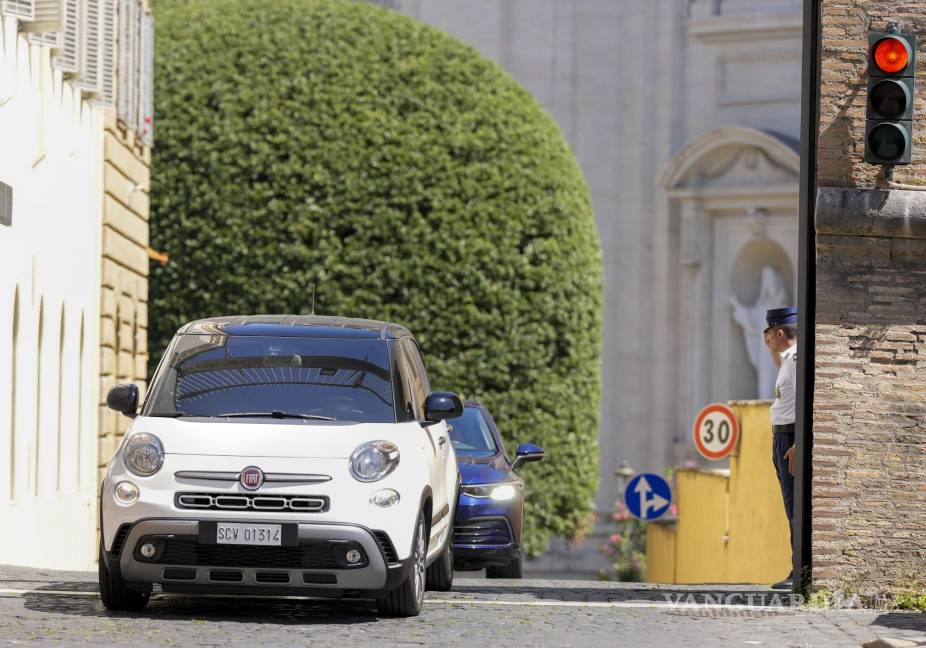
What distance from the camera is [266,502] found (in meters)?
10.3

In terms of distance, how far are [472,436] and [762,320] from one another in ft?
57.1

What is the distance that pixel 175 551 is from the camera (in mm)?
10297

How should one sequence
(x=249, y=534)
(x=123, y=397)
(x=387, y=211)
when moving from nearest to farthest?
(x=249, y=534) → (x=123, y=397) → (x=387, y=211)

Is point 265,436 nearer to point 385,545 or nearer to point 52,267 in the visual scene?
point 385,545

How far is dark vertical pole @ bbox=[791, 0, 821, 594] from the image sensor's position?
12.2 m

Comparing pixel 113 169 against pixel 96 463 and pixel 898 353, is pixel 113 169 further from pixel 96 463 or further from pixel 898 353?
pixel 898 353

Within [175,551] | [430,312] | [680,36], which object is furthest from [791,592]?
[680,36]

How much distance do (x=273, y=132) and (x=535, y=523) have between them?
255 inches

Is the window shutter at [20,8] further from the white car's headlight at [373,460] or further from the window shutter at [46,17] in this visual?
the white car's headlight at [373,460]

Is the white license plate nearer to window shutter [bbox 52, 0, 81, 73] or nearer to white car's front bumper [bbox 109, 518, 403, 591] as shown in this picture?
white car's front bumper [bbox 109, 518, 403, 591]

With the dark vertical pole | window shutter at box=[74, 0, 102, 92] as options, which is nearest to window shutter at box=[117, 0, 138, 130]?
window shutter at box=[74, 0, 102, 92]

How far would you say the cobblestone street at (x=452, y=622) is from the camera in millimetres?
9695

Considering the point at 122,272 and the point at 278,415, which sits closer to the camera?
the point at 278,415

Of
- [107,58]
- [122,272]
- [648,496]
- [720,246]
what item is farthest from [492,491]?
[720,246]
